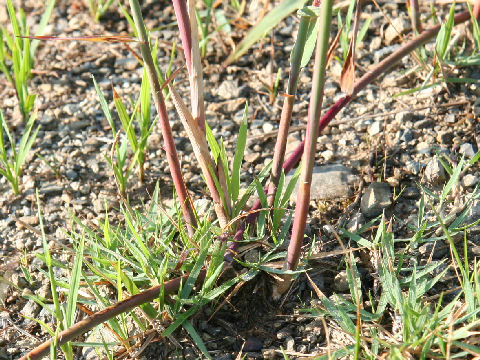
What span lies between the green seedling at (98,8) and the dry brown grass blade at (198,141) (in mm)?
1183

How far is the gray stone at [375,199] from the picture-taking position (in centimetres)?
175

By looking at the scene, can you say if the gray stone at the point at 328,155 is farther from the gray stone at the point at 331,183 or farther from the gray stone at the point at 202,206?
the gray stone at the point at 202,206

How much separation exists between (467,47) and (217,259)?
3.92 ft

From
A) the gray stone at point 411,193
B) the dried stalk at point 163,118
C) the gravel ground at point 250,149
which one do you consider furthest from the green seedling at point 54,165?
the gray stone at point 411,193

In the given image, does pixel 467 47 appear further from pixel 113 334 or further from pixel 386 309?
pixel 113 334

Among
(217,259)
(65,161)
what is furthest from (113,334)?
(65,161)

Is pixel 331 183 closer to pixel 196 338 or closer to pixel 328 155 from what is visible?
pixel 328 155

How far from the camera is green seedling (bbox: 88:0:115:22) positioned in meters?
2.46

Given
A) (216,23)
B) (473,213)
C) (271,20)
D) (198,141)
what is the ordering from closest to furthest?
1. (271,20)
2. (198,141)
3. (473,213)
4. (216,23)

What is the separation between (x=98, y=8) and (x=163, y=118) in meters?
1.16

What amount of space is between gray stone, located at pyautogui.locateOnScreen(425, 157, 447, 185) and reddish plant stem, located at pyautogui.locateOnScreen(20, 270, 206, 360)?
30.4 inches

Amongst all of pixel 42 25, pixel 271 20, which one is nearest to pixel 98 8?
pixel 42 25

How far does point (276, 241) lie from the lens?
158cm

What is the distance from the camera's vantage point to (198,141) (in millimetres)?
1464
